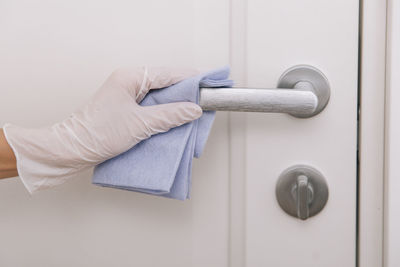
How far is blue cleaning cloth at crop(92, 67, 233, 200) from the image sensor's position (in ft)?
1.25

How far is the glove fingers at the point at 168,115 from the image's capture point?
0.38 metres

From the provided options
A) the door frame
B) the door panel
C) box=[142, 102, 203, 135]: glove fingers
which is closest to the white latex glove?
box=[142, 102, 203, 135]: glove fingers

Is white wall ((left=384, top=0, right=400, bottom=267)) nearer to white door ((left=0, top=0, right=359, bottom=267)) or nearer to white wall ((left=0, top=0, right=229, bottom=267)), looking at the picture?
white door ((left=0, top=0, right=359, bottom=267))

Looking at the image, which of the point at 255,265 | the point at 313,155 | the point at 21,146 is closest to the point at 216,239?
the point at 255,265

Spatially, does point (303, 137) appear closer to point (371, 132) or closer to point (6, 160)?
point (371, 132)

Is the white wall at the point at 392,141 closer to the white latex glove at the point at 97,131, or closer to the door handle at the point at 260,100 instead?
the door handle at the point at 260,100

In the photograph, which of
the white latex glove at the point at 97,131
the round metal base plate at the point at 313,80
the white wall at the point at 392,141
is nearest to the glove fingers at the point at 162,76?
the white latex glove at the point at 97,131

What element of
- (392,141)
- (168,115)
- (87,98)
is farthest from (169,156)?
(392,141)

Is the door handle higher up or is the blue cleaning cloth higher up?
the door handle

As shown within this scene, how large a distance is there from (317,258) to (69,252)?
32 centimetres

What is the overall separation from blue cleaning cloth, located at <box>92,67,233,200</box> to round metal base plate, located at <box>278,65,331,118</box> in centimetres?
8

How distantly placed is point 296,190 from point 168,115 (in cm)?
17

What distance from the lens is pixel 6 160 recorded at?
1.41 ft

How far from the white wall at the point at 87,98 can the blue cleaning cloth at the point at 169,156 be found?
2.0 inches
